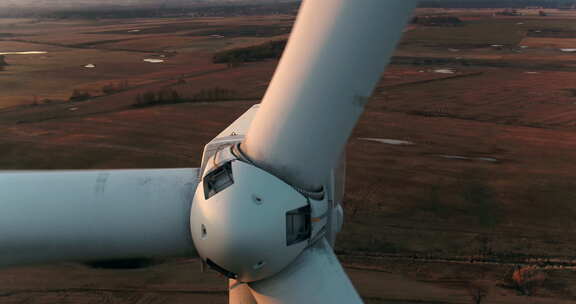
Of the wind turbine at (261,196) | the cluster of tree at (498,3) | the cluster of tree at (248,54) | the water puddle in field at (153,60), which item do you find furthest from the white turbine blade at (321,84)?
the cluster of tree at (498,3)

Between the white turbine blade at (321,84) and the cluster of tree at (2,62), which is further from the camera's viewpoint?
the cluster of tree at (2,62)

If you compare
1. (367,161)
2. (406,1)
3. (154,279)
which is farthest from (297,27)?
(367,161)

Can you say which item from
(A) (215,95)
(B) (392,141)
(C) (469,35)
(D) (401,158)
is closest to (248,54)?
(A) (215,95)

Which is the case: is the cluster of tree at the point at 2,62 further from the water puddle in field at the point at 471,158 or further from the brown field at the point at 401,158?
the water puddle in field at the point at 471,158

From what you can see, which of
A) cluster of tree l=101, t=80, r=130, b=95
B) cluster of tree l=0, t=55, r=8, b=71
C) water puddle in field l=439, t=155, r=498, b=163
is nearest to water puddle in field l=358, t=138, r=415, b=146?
water puddle in field l=439, t=155, r=498, b=163

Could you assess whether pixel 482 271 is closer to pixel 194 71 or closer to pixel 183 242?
pixel 183 242

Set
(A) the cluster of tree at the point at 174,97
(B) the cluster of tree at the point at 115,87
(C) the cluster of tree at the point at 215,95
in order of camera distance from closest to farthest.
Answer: (A) the cluster of tree at the point at 174,97, (C) the cluster of tree at the point at 215,95, (B) the cluster of tree at the point at 115,87

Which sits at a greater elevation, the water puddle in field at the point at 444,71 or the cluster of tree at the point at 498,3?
the water puddle in field at the point at 444,71
